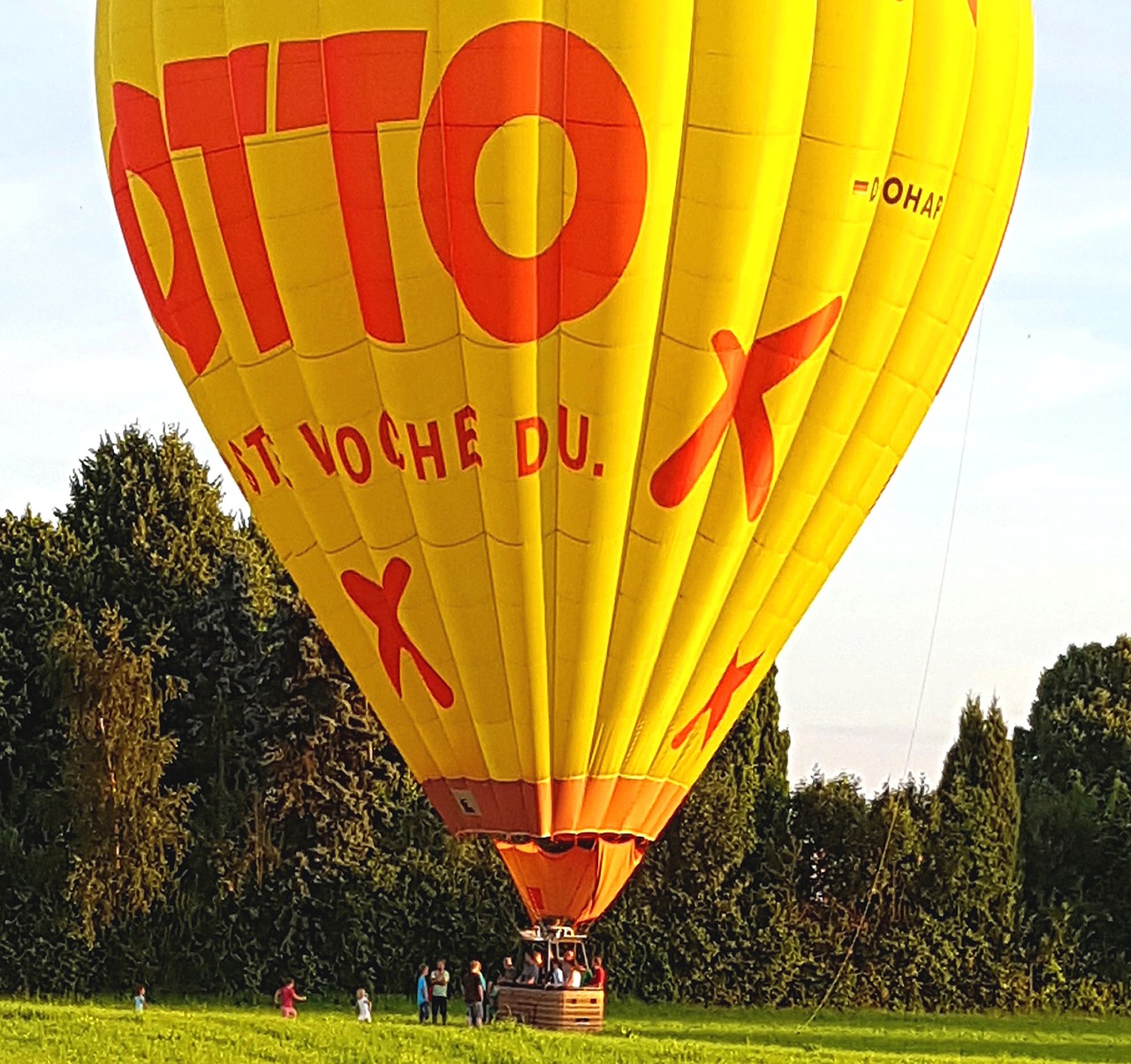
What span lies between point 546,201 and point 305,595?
3.95 meters

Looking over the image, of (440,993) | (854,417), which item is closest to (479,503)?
(854,417)

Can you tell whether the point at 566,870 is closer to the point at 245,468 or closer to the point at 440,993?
the point at 245,468

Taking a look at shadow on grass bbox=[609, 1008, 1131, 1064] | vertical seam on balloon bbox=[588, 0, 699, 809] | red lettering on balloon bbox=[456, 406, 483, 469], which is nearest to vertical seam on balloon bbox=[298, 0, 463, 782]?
red lettering on balloon bbox=[456, 406, 483, 469]

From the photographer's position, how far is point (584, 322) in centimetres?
1639

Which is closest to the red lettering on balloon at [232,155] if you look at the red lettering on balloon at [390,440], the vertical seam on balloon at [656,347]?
the red lettering on balloon at [390,440]

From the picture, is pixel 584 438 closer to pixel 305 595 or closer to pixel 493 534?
pixel 493 534

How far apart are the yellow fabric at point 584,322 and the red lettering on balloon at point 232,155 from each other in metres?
0.06

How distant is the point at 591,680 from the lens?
17.0m

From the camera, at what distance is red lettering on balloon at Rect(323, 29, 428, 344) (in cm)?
1617

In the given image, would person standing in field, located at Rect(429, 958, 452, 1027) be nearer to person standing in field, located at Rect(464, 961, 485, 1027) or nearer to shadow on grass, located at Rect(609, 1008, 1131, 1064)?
person standing in field, located at Rect(464, 961, 485, 1027)

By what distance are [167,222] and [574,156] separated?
11.7ft

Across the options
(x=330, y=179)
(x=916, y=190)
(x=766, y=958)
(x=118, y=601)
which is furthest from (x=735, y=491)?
(x=118, y=601)

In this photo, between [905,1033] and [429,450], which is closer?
[429,450]

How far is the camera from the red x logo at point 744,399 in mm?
16781
